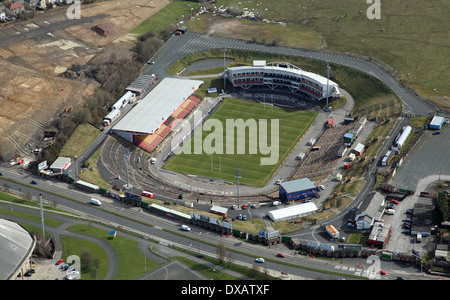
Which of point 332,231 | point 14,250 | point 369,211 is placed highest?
point 369,211

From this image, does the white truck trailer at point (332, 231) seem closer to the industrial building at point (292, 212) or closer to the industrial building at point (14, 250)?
the industrial building at point (292, 212)

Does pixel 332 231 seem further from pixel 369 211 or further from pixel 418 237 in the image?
pixel 418 237

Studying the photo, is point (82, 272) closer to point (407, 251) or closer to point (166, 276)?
point (166, 276)

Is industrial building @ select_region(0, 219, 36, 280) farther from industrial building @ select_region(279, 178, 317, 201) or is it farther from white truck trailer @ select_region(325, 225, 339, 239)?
white truck trailer @ select_region(325, 225, 339, 239)

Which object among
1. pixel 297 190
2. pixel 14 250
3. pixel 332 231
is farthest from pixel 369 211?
pixel 14 250

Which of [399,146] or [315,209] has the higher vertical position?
[399,146]

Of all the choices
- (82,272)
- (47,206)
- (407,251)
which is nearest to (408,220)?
(407,251)

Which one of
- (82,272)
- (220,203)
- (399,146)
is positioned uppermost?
(399,146)
